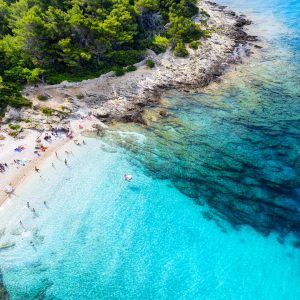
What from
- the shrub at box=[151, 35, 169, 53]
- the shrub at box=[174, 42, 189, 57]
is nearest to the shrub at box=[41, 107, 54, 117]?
the shrub at box=[151, 35, 169, 53]

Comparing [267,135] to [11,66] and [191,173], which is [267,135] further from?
[11,66]

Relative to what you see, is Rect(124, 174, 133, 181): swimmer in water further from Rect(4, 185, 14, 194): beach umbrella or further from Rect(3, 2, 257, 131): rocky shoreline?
Rect(4, 185, 14, 194): beach umbrella

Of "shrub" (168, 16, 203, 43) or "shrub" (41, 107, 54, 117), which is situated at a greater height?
"shrub" (168, 16, 203, 43)

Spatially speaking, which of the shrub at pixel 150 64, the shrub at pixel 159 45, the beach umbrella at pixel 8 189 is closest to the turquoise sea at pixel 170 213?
the beach umbrella at pixel 8 189

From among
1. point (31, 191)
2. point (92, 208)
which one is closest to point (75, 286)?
point (92, 208)

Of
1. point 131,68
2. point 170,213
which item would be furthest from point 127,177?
point 131,68

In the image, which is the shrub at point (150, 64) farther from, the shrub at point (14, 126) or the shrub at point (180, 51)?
the shrub at point (14, 126)
